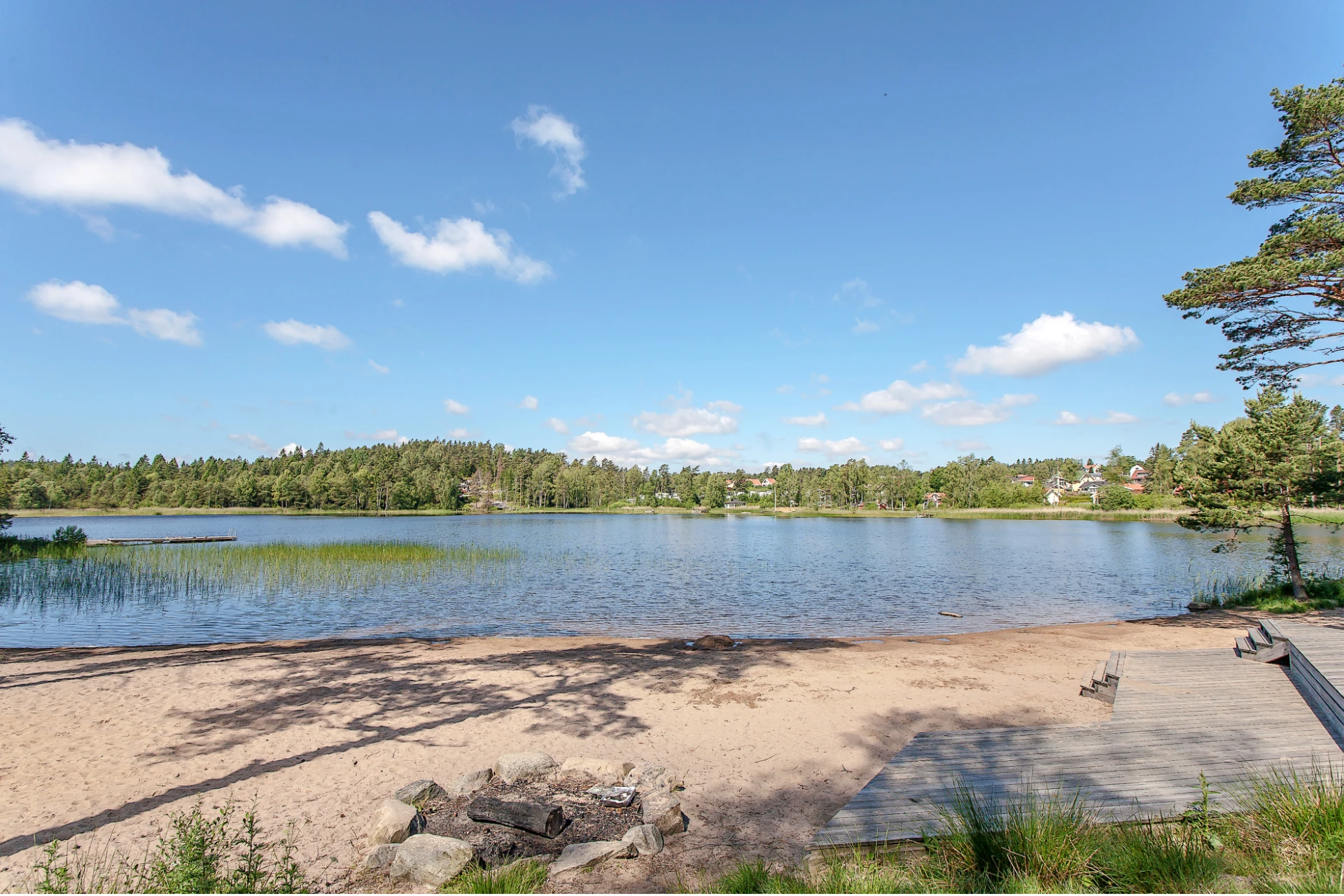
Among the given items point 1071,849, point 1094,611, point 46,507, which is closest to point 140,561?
point 1071,849

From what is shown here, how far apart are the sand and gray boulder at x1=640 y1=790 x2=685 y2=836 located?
11 centimetres

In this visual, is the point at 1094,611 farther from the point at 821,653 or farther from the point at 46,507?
the point at 46,507

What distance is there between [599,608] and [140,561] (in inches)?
985

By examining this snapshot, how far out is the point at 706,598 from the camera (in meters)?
23.3

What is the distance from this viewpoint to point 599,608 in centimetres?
2094

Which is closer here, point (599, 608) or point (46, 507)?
point (599, 608)

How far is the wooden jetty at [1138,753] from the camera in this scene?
4.66 metres

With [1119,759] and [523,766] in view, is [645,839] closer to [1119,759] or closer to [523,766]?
[523,766]

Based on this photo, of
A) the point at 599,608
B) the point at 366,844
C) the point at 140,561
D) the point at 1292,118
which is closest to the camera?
the point at 366,844

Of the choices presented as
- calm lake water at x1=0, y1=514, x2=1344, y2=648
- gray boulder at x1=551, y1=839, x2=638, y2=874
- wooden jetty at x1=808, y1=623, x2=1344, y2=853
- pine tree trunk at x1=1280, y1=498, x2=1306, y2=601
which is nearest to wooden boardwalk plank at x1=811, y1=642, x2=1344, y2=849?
wooden jetty at x1=808, y1=623, x2=1344, y2=853

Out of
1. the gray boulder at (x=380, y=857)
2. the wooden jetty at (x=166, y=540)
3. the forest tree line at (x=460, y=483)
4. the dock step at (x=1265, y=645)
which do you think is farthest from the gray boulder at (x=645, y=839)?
the forest tree line at (x=460, y=483)

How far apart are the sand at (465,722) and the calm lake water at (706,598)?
13.2ft

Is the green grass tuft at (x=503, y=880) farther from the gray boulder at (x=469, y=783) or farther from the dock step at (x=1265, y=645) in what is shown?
the dock step at (x=1265, y=645)

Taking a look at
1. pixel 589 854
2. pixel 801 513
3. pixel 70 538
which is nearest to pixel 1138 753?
pixel 589 854
